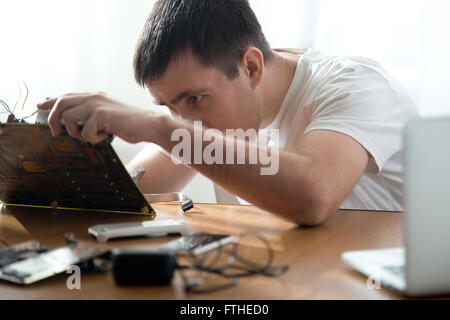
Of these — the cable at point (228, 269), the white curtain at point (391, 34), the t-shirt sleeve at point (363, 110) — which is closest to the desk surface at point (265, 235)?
the cable at point (228, 269)

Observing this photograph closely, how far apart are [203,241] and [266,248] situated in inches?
3.7

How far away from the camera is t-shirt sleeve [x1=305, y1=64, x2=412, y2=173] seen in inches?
40.8

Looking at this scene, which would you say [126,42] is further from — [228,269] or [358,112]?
[228,269]

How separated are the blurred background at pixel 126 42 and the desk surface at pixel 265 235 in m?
1.11

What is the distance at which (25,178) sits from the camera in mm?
1046

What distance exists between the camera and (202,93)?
117 centimetres

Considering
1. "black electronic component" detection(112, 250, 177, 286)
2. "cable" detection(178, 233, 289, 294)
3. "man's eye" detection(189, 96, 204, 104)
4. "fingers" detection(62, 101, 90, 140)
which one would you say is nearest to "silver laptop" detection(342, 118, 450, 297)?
"cable" detection(178, 233, 289, 294)

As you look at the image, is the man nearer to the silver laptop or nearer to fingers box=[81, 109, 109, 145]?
fingers box=[81, 109, 109, 145]

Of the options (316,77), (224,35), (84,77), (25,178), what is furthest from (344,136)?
(84,77)

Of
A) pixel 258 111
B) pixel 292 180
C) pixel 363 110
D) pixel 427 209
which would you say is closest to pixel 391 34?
pixel 258 111

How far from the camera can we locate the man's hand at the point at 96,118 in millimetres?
899

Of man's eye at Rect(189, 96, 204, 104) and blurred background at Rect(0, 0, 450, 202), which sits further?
blurred background at Rect(0, 0, 450, 202)

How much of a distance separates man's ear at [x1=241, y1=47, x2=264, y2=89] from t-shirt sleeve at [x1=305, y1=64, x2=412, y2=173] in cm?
16
